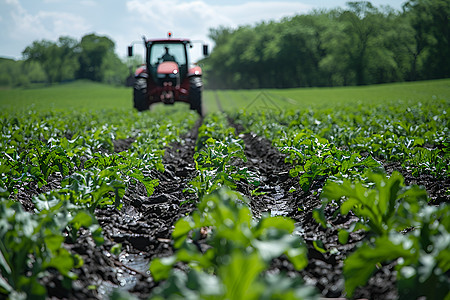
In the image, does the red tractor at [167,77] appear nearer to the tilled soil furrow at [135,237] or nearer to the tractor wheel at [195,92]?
the tractor wheel at [195,92]

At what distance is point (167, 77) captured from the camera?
47.6ft

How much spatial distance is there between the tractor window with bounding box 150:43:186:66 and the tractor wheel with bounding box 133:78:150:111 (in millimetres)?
1080

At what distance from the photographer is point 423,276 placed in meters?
1.96

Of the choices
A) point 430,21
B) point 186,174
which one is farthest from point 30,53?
point 186,174

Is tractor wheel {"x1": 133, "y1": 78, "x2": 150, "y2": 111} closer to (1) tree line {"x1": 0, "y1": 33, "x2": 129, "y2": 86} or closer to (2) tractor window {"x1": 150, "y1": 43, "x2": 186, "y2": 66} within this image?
(2) tractor window {"x1": 150, "y1": 43, "x2": 186, "y2": 66}

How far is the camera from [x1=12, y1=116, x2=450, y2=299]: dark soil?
2727 mm

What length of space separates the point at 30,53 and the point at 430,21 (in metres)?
84.6

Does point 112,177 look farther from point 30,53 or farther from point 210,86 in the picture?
point 30,53

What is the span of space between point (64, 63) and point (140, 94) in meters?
87.2

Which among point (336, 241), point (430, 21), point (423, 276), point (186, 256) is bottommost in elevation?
point (336, 241)

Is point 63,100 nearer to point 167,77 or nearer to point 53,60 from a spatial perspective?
point 167,77

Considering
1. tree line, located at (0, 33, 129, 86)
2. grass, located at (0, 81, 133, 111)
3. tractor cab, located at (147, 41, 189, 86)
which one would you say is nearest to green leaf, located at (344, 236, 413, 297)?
tractor cab, located at (147, 41, 189, 86)

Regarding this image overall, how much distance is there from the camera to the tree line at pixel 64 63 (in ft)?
304

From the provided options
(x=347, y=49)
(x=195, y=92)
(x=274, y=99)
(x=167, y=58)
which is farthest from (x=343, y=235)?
(x=347, y=49)
